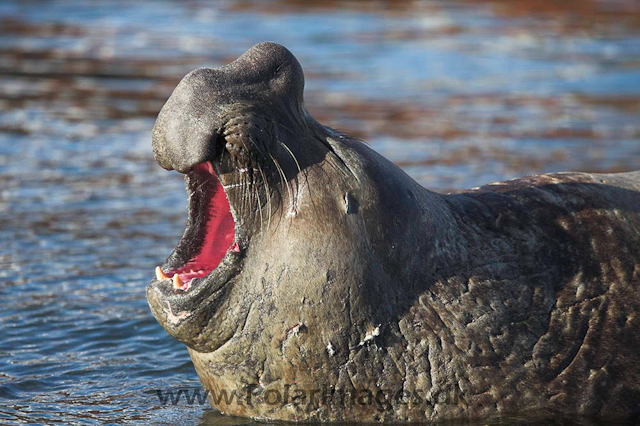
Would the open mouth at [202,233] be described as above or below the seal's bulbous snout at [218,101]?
below

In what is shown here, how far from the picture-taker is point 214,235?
5.44 metres

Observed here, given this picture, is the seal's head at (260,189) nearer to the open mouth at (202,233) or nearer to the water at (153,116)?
→ the open mouth at (202,233)

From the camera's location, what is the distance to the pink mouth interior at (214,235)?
5.31 m

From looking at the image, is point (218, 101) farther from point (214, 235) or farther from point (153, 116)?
point (153, 116)

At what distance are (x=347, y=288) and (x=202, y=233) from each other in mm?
871

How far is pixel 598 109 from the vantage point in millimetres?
15180

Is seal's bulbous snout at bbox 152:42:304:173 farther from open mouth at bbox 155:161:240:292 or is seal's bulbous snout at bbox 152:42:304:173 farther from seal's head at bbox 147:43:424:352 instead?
open mouth at bbox 155:161:240:292

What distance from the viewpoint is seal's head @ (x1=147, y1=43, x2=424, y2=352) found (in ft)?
16.3

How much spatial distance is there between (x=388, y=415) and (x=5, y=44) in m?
16.4

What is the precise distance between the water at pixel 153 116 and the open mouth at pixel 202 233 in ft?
2.73

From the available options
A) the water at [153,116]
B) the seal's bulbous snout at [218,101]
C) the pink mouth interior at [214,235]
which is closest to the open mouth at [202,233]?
the pink mouth interior at [214,235]

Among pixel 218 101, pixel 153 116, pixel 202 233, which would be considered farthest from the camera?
pixel 153 116

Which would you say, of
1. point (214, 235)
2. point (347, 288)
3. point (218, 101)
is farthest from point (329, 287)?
point (218, 101)

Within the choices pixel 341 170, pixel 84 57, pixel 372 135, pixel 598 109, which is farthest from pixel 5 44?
pixel 341 170
